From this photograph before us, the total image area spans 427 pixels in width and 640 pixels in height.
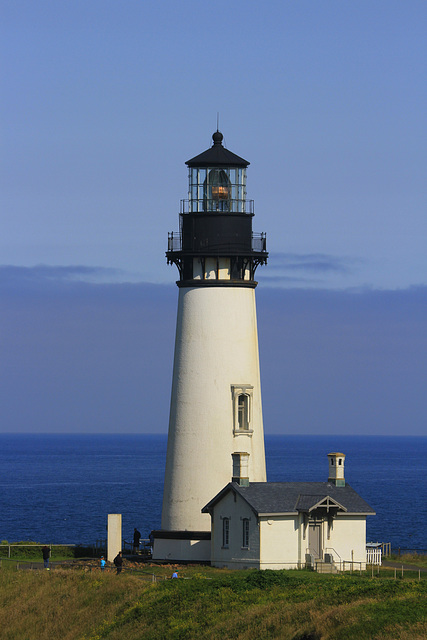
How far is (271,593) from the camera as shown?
3519 cm

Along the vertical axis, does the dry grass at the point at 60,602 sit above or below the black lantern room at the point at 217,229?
below

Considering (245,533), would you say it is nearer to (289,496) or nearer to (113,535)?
(289,496)

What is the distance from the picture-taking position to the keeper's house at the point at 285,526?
40844 mm

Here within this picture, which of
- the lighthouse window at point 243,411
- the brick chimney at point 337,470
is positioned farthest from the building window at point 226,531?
the brick chimney at point 337,470

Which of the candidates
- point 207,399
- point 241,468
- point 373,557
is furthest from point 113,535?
point 373,557

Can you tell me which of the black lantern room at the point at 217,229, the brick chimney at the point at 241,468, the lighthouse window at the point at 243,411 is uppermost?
the black lantern room at the point at 217,229

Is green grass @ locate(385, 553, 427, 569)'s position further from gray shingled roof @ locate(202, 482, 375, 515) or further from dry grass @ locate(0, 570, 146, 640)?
dry grass @ locate(0, 570, 146, 640)

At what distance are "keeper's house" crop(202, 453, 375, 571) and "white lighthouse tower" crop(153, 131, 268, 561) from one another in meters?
1.55

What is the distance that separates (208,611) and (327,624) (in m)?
5.47

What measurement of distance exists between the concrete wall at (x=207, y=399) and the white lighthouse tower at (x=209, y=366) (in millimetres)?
37

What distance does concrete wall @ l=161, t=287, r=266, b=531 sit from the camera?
43812 mm

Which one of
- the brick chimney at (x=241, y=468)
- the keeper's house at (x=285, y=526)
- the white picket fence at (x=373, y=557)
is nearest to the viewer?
the keeper's house at (x=285, y=526)

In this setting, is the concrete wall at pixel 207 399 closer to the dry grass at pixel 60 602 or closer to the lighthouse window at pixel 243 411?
the lighthouse window at pixel 243 411

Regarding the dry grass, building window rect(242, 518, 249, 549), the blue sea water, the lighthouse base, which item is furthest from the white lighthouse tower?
the blue sea water
